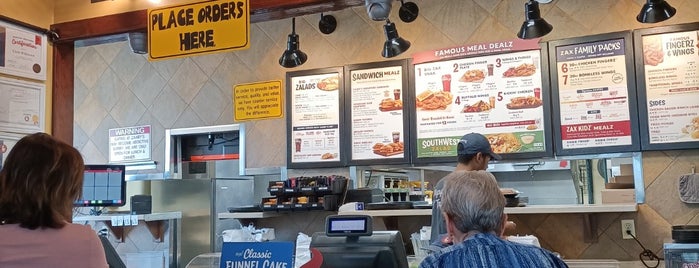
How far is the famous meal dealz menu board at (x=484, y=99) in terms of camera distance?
462 centimetres

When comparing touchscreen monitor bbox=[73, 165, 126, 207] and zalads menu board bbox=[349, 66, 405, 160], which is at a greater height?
zalads menu board bbox=[349, 66, 405, 160]

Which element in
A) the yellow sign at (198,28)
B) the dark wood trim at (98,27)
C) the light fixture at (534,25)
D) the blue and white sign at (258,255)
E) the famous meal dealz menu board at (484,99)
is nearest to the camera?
the blue and white sign at (258,255)

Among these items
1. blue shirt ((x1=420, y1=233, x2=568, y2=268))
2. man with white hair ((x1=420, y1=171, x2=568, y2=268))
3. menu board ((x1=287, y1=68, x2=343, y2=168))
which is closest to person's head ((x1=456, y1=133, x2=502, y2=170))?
man with white hair ((x1=420, y1=171, x2=568, y2=268))

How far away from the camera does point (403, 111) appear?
199 inches

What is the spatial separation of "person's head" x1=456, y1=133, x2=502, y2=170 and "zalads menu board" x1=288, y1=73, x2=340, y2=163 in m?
2.13

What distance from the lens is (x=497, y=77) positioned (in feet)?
15.6

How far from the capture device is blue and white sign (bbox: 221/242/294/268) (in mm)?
1986

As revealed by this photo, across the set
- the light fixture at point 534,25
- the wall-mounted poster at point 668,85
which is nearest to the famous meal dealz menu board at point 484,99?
the light fixture at point 534,25

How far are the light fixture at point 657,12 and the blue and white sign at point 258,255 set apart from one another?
298 cm

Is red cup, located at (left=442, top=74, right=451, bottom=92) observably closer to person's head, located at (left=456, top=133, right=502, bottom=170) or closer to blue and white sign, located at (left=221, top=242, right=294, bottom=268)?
person's head, located at (left=456, top=133, right=502, bottom=170)

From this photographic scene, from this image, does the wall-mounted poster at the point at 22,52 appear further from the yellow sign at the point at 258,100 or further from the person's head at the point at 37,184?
the yellow sign at the point at 258,100

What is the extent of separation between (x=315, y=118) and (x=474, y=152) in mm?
2355

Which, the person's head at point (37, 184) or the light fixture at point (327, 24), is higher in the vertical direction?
the light fixture at point (327, 24)

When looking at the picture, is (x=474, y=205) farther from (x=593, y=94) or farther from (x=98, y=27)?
(x=593, y=94)
